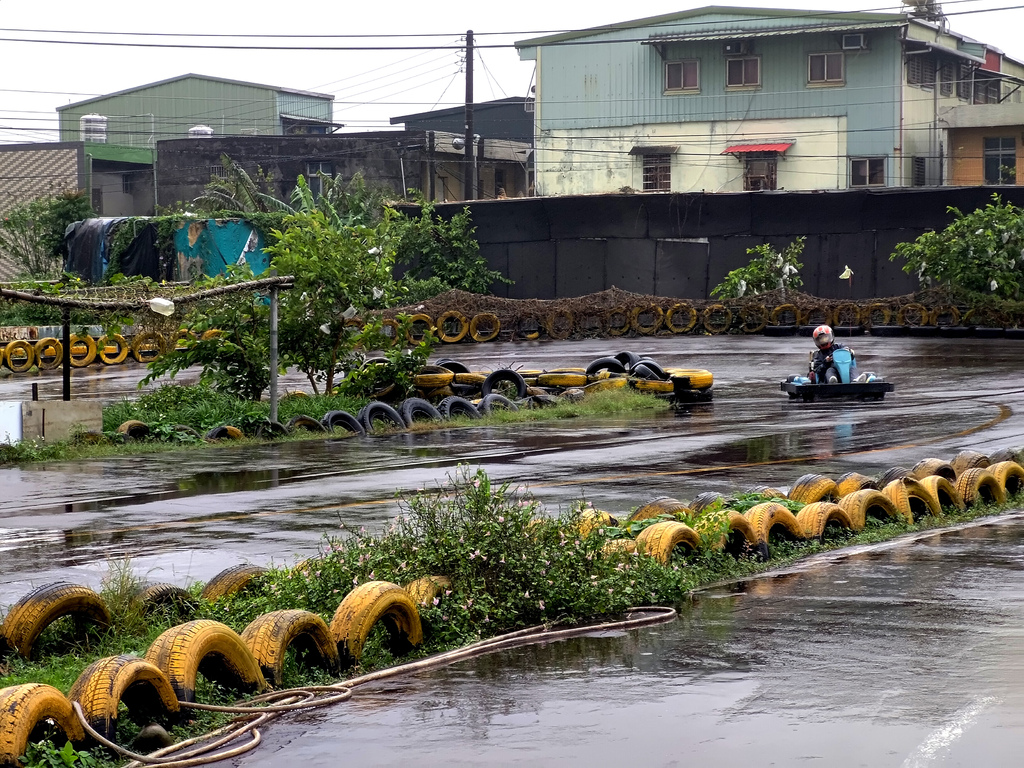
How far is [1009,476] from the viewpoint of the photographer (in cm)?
1306

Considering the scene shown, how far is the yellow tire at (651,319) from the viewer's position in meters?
41.2

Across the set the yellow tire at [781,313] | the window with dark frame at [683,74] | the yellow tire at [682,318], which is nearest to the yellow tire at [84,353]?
the yellow tire at [682,318]

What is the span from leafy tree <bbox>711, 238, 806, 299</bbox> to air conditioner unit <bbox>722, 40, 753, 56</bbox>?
16.8 metres

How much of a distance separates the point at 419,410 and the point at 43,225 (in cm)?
3391

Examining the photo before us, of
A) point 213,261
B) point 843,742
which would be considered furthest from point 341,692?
point 213,261

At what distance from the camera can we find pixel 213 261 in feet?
158

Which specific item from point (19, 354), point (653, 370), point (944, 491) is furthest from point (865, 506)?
point (19, 354)

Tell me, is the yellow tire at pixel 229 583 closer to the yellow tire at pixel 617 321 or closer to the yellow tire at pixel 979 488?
the yellow tire at pixel 979 488

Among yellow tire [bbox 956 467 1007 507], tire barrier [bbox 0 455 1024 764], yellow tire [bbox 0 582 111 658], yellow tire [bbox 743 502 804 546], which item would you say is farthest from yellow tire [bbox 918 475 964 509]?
yellow tire [bbox 0 582 111 658]

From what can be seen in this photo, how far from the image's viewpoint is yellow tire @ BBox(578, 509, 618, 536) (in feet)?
29.2

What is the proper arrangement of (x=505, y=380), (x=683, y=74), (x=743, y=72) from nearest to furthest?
(x=505, y=380)
(x=743, y=72)
(x=683, y=74)

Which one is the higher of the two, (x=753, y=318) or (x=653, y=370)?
(x=753, y=318)

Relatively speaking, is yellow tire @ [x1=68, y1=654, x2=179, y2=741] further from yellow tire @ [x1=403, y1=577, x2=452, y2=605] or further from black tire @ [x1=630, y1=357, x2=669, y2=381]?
black tire @ [x1=630, y1=357, x2=669, y2=381]

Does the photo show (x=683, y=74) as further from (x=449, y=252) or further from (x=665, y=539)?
(x=665, y=539)
